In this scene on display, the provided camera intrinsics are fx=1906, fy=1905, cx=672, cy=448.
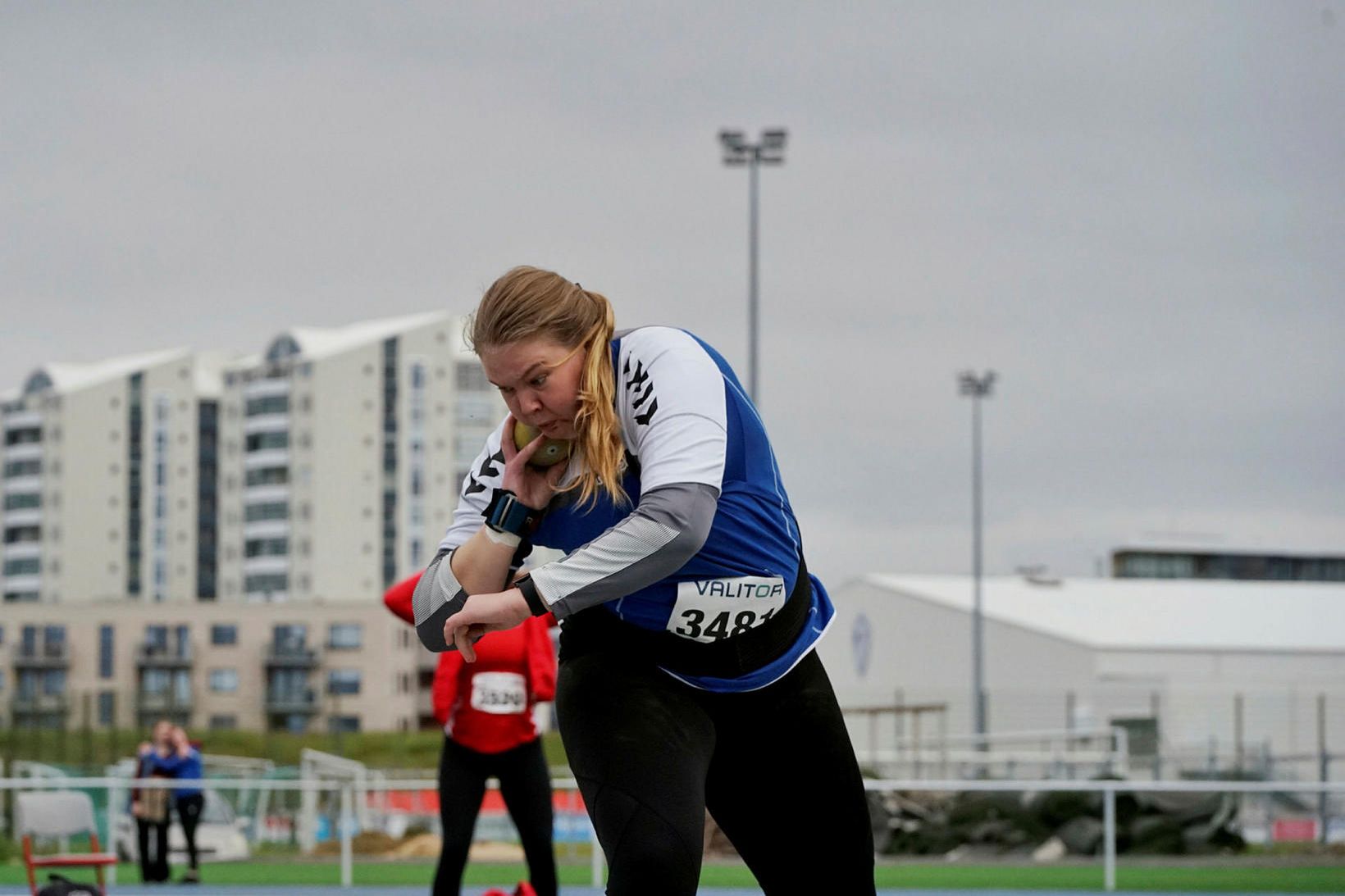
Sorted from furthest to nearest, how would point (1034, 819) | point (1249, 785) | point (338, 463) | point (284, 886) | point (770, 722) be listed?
point (338, 463) < point (1034, 819) < point (284, 886) < point (1249, 785) < point (770, 722)

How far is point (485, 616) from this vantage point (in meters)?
3.23

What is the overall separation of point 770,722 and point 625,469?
1.81 feet

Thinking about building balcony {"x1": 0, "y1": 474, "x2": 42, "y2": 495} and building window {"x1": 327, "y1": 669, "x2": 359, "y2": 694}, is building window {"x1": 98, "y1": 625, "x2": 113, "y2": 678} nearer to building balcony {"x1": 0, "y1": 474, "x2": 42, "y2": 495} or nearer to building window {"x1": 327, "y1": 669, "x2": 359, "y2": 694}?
building window {"x1": 327, "y1": 669, "x2": 359, "y2": 694}

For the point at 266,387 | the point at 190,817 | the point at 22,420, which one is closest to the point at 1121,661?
the point at 190,817

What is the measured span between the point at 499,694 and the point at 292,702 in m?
92.1

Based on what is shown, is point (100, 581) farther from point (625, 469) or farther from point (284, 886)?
point (625, 469)

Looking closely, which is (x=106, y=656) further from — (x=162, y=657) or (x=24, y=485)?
(x=24, y=485)

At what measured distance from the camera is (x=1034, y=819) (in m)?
17.6

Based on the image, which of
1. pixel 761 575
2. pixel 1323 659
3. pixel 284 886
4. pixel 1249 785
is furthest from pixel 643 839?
pixel 1323 659

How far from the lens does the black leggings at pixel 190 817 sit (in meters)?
14.9

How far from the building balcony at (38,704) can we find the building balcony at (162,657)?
422 cm

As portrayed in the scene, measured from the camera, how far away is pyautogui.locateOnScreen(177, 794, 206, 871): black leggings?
48.7 ft

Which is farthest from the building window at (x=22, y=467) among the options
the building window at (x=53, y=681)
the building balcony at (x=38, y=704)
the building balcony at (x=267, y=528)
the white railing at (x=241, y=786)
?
the white railing at (x=241, y=786)

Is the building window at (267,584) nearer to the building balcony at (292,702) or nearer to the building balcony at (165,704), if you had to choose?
the building balcony at (292,702)
